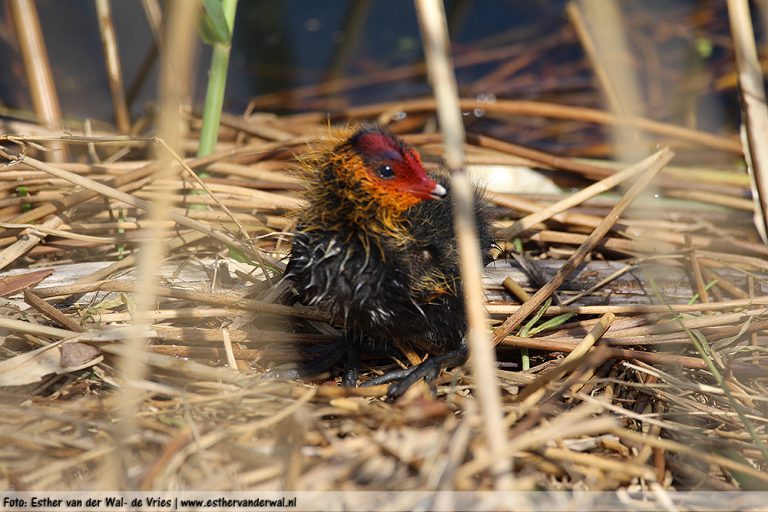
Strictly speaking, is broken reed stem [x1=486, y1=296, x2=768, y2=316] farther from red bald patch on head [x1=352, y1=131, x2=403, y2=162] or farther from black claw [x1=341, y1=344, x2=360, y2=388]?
red bald patch on head [x1=352, y1=131, x2=403, y2=162]

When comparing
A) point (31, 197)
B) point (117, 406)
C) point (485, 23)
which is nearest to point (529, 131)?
point (485, 23)

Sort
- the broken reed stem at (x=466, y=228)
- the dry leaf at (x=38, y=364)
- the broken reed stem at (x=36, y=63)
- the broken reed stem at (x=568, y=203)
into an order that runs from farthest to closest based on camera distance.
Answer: the broken reed stem at (x=36, y=63), the broken reed stem at (x=568, y=203), the dry leaf at (x=38, y=364), the broken reed stem at (x=466, y=228)

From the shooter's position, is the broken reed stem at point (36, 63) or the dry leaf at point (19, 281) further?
the broken reed stem at point (36, 63)

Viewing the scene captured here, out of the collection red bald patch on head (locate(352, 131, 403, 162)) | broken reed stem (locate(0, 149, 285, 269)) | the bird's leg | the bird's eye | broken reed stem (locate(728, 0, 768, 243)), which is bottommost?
the bird's leg

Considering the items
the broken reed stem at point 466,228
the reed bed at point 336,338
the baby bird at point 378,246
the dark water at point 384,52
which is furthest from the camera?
the dark water at point 384,52

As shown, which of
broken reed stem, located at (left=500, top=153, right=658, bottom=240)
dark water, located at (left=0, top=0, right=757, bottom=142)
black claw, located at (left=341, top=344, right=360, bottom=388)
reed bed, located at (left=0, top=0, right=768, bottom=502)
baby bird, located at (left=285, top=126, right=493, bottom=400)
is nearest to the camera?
reed bed, located at (left=0, top=0, right=768, bottom=502)

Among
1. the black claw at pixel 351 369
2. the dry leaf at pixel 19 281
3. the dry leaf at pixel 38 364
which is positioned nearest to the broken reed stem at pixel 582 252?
the black claw at pixel 351 369

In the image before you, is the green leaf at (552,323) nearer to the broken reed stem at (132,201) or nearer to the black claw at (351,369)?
the black claw at (351,369)

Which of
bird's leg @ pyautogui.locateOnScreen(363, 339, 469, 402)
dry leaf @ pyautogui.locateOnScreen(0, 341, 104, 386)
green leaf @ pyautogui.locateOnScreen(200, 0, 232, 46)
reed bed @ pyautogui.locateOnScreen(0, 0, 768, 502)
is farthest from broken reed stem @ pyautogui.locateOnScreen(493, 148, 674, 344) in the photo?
green leaf @ pyautogui.locateOnScreen(200, 0, 232, 46)
